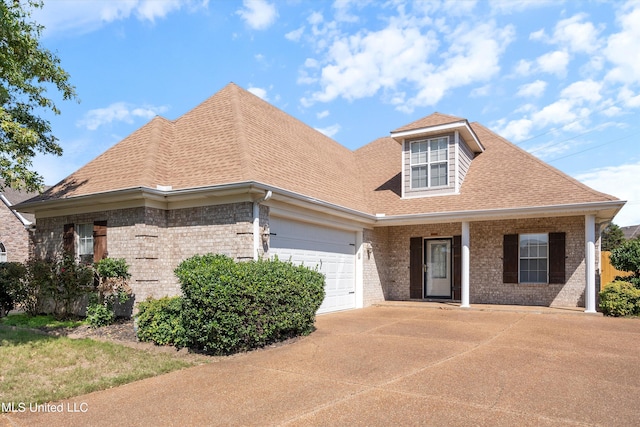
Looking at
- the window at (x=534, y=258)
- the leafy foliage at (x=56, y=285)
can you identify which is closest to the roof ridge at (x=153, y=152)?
the leafy foliage at (x=56, y=285)

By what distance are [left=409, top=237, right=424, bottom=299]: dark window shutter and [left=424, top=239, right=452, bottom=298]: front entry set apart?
263 millimetres

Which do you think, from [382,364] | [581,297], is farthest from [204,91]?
→ [581,297]

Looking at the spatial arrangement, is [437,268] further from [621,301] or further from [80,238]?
[80,238]

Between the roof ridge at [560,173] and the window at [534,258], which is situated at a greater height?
the roof ridge at [560,173]

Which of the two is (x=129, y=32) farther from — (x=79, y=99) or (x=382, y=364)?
(x=382, y=364)

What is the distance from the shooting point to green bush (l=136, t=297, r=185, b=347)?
765 centimetres

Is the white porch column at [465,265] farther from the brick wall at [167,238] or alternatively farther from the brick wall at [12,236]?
the brick wall at [12,236]

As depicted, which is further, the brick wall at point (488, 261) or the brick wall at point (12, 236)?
the brick wall at point (12, 236)

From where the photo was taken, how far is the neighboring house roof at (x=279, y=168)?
1047 cm

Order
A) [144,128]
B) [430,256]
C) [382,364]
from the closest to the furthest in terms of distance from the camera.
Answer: [382,364] → [144,128] → [430,256]

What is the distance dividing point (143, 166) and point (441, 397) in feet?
28.4

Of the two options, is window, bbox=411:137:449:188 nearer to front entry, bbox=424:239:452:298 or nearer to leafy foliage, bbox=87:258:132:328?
front entry, bbox=424:239:452:298

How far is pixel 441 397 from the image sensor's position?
15.8 ft

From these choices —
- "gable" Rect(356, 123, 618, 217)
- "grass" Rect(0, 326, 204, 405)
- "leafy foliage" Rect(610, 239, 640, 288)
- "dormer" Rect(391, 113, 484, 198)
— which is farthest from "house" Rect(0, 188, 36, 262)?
"leafy foliage" Rect(610, 239, 640, 288)
